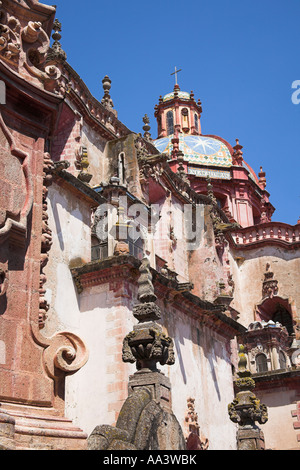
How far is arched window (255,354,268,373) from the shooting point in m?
28.9

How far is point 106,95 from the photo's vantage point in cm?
2836

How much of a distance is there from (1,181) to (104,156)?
19.1 metres

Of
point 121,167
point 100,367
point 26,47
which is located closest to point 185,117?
point 121,167

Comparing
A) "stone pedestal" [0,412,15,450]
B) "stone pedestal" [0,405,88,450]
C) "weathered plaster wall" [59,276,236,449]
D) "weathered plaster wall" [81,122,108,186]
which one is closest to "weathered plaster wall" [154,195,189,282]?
"weathered plaster wall" [81,122,108,186]

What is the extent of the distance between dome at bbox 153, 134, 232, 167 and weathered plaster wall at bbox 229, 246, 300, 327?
417 inches

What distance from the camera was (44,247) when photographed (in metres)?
6.85

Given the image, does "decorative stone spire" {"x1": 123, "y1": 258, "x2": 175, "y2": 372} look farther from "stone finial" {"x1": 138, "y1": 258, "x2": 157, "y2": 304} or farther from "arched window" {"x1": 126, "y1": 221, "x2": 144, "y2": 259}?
"arched window" {"x1": 126, "y1": 221, "x2": 144, "y2": 259}

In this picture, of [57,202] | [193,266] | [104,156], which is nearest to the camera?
[57,202]

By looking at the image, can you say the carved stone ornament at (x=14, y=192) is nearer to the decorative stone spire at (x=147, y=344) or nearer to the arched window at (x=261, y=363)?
the decorative stone spire at (x=147, y=344)

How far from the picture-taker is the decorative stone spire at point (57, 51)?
2262 cm

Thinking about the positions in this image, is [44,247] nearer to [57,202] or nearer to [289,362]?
[57,202]

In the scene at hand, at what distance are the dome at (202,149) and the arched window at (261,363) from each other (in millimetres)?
18512

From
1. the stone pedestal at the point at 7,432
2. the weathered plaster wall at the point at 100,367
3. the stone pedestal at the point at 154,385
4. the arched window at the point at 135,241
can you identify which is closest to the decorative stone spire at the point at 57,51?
the arched window at the point at 135,241
